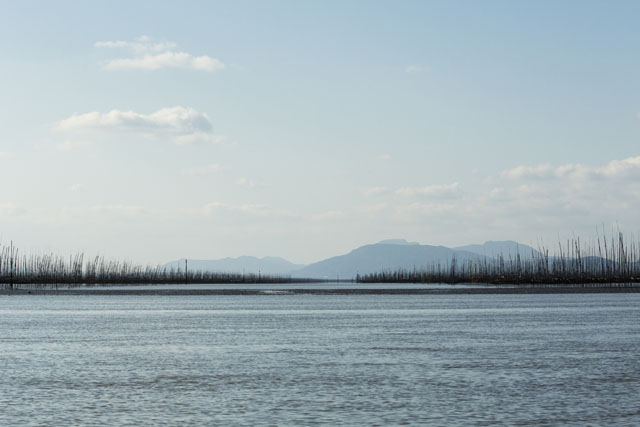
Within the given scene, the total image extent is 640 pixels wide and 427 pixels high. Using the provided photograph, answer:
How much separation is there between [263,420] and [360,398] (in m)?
4.37

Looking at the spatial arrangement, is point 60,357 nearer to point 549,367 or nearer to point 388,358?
point 388,358

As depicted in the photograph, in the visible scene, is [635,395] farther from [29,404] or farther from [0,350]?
[0,350]

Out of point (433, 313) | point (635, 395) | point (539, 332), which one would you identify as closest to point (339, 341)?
point (539, 332)

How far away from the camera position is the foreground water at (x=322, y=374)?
69.4ft

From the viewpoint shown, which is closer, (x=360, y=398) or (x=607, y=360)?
(x=360, y=398)

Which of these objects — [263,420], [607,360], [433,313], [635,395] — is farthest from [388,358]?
[433,313]

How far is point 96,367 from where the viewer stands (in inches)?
1246

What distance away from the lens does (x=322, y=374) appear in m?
29.1

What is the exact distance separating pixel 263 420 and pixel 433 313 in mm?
52053

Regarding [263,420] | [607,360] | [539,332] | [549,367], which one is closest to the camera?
[263,420]

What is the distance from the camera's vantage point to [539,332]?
4794cm

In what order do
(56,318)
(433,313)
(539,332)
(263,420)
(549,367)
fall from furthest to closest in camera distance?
(433,313), (56,318), (539,332), (549,367), (263,420)

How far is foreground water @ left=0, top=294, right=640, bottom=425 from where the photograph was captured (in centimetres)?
2116

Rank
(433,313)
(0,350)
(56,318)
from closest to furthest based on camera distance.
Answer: (0,350)
(56,318)
(433,313)
